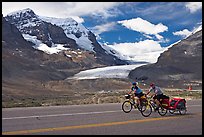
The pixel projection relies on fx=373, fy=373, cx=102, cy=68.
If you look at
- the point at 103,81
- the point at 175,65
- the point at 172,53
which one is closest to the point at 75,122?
the point at 103,81

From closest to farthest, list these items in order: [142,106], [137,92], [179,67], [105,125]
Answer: [105,125] < [142,106] < [137,92] < [179,67]

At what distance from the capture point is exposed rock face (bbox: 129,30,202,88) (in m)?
109

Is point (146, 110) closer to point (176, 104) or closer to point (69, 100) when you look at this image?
point (176, 104)

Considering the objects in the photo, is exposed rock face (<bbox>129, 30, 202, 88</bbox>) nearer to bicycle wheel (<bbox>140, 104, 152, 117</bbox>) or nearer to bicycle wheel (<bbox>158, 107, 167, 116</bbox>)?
bicycle wheel (<bbox>158, 107, 167, 116</bbox>)

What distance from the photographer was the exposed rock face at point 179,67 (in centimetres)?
10912

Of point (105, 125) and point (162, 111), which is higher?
point (162, 111)

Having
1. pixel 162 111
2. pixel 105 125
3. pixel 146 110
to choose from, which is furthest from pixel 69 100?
pixel 105 125

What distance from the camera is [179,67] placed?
12238 centimetres

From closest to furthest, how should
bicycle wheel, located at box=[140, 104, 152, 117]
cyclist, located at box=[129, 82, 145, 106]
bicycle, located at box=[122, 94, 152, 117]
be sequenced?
bicycle wheel, located at box=[140, 104, 152, 117]
bicycle, located at box=[122, 94, 152, 117]
cyclist, located at box=[129, 82, 145, 106]

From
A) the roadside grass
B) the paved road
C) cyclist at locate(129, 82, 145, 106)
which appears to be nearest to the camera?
the paved road

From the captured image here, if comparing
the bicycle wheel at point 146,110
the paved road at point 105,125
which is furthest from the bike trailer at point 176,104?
the bicycle wheel at point 146,110

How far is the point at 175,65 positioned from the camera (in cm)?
12606

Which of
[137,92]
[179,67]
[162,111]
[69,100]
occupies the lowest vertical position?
[162,111]

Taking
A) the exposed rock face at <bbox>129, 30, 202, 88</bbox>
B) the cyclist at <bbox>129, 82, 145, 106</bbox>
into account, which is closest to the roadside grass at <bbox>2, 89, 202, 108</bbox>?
the cyclist at <bbox>129, 82, 145, 106</bbox>
